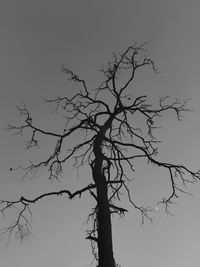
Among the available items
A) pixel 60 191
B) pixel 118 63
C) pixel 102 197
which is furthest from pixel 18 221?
pixel 118 63

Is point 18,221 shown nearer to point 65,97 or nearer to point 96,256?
point 96,256

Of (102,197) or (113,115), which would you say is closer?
(102,197)

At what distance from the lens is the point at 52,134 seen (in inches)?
547

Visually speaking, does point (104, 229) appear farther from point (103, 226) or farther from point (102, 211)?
point (102, 211)

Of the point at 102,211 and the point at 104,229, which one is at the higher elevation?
the point at 102,211

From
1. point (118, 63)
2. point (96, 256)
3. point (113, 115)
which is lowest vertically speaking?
point (96, 256)

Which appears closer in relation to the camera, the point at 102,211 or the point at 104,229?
the point at 104,229

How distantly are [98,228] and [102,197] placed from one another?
0.75 meters

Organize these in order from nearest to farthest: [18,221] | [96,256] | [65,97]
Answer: [96,256] < [18,221] < [65,97]

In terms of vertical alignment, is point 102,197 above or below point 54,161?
below

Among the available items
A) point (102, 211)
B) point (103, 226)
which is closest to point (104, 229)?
point (103, 226)

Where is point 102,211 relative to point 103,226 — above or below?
above

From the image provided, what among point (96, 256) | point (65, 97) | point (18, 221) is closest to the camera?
point (96, 256)

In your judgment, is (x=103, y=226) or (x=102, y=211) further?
(x=102, y=211)
